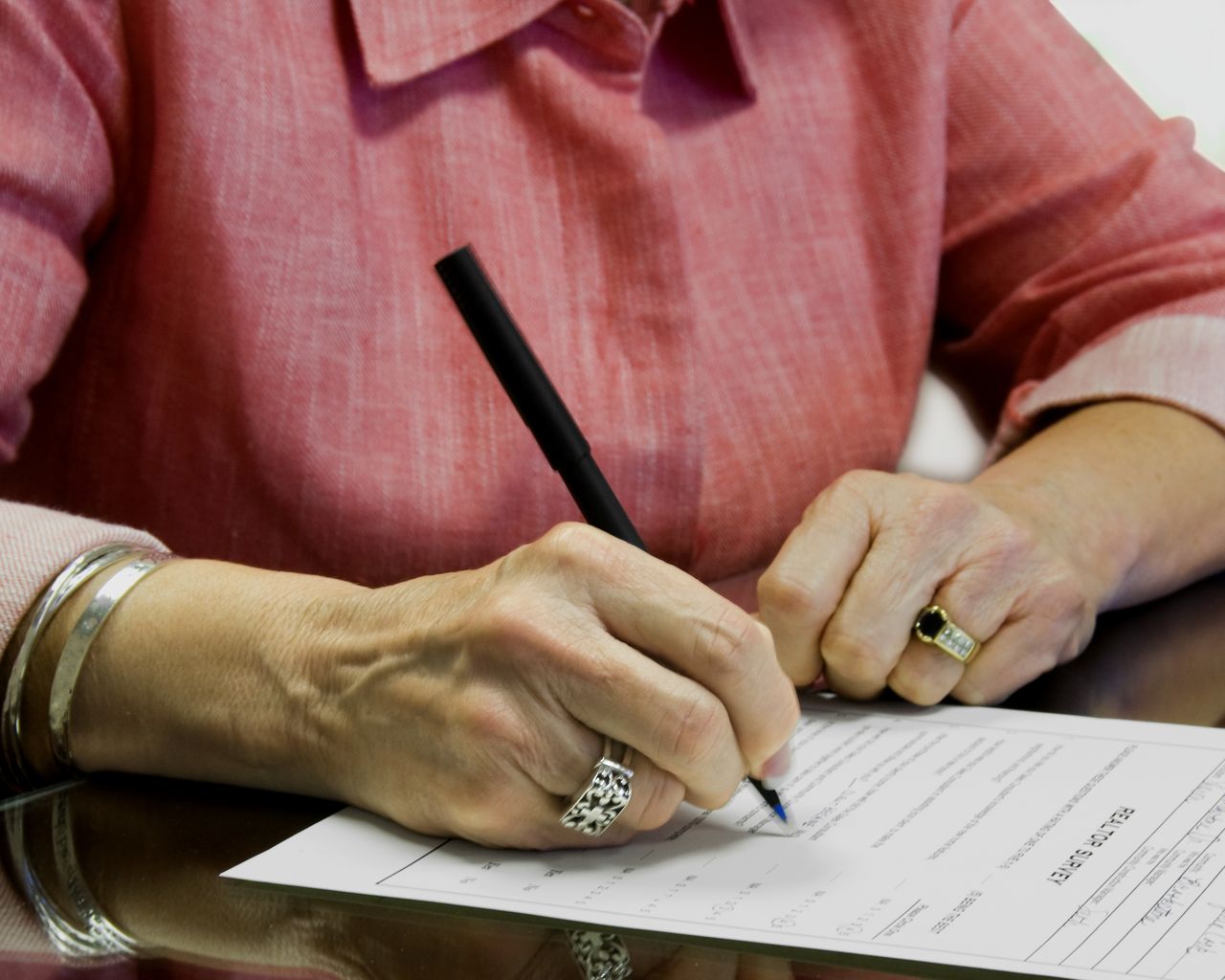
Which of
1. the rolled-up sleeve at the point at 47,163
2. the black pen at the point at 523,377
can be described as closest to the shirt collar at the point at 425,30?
the rolled-up sleeve at the point at 47,163

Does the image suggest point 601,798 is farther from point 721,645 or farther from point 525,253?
point 525,253

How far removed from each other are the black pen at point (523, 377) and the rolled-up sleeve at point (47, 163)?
26cm

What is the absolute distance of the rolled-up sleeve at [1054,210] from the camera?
3.42ft

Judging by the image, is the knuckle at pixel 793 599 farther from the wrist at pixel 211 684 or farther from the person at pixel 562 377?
the wrist at pixel 211 684

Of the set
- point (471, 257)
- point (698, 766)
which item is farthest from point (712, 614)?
point (471, 257)


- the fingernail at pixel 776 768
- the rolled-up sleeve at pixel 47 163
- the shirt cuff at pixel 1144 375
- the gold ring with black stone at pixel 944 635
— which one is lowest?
the gold ring with black stone at pixel 944 635

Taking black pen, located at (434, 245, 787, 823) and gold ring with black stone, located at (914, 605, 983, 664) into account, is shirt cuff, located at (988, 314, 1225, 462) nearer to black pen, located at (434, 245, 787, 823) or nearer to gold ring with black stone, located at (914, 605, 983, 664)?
gold ring with black stone, located at (914, 605, 983, 664)

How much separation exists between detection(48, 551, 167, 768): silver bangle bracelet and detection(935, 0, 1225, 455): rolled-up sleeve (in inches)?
25.7

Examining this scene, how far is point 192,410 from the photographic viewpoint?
82cm

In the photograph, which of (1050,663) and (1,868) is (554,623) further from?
(1050,663)

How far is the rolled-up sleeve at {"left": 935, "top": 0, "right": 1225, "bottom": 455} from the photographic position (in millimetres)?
1043

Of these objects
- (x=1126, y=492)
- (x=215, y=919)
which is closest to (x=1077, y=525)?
(x=1126, y=492)

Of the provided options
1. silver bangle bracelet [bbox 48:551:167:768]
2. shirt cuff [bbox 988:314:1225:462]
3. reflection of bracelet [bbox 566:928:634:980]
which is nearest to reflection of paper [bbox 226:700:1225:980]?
reflection of bracelet [bbox 566:928:634:980]

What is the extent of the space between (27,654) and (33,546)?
0.15 feet
